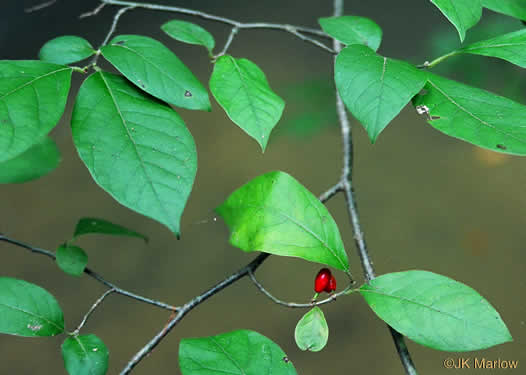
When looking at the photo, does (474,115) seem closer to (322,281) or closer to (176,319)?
(322,281)

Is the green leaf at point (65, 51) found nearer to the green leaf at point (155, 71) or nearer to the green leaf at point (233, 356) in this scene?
the green leaf at point (155, 71)

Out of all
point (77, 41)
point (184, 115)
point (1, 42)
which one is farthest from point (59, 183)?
point (77, 41)

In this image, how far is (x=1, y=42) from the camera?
2.01 meters

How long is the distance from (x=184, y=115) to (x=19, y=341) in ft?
2.88

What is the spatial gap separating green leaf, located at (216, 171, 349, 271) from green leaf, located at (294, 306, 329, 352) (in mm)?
50

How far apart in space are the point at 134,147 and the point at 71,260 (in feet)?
0.71

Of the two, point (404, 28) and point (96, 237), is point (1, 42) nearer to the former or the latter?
point (96, 237)

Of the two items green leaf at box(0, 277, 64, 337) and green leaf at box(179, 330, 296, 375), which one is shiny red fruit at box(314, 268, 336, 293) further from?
green leaf at box(0, 277, 64, 337)

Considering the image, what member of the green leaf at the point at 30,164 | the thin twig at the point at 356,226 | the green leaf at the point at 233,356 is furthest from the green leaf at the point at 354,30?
the green leaf at the point at 30,164

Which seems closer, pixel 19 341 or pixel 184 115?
pixel 19 341

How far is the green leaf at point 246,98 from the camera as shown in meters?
0.48

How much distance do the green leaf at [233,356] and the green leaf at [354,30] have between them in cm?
30

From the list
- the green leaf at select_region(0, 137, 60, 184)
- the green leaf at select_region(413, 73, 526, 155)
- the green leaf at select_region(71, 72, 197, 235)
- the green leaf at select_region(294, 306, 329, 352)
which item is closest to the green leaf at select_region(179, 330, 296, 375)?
the green leaf at select_region(294, 306, 329, 352)

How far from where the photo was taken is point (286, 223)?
487mm
